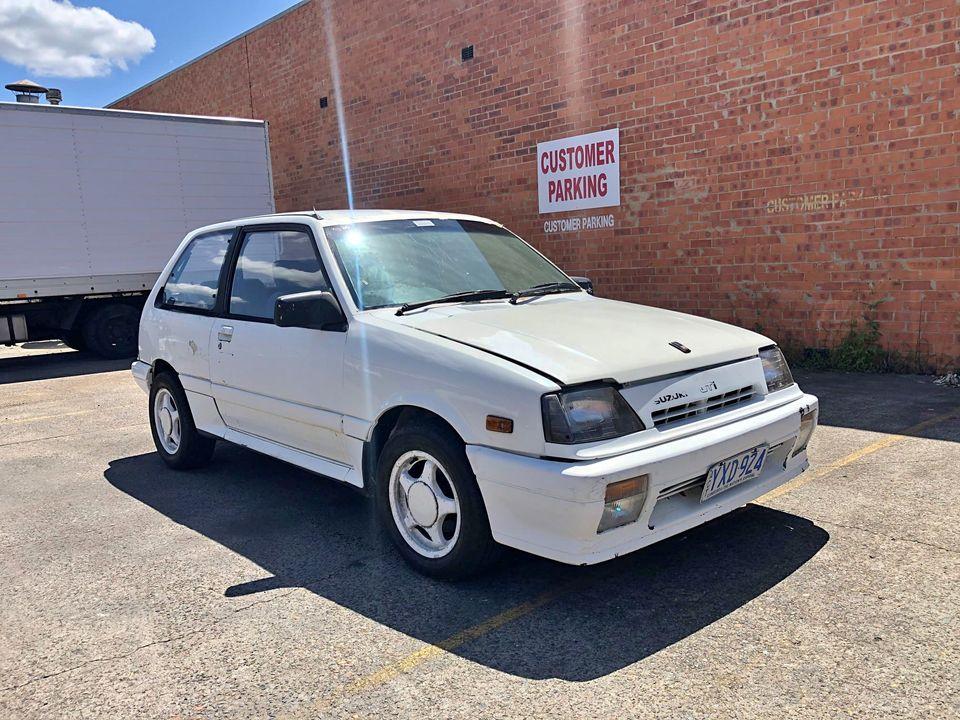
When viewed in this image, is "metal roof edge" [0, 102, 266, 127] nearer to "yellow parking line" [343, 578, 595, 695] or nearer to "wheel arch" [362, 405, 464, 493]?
"wheel arch" [362, 405, 464, 493]

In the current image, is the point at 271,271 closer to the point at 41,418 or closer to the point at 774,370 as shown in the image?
the point at 774,370

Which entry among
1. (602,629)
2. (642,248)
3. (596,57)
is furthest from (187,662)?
(596,57)

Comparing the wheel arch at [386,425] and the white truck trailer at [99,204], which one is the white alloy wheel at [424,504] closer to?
the wheel arch at [386,425]

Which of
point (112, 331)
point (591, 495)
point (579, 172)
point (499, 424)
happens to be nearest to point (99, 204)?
point (112, 331)

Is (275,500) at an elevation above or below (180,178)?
below

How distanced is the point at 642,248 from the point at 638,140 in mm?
1308

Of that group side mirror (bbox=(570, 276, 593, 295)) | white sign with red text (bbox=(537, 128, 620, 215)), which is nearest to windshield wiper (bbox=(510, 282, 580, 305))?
side mirror (bbox=(570, 276, 593, 295))

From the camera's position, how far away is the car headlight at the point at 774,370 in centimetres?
374

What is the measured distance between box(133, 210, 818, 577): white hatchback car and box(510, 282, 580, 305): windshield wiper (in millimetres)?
17

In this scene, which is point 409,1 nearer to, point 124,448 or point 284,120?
point 284,120

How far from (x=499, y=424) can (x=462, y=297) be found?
1169 millimetres

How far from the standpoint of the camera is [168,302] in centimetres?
553

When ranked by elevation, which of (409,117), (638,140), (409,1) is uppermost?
(409,1)

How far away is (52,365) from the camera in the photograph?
12.2m
